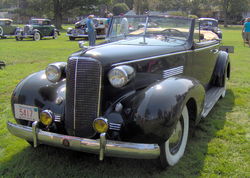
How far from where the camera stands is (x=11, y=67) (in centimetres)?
872

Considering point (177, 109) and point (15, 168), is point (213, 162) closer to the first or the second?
point (177, 109)

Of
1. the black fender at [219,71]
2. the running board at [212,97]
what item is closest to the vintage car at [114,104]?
the running board at [212,97]

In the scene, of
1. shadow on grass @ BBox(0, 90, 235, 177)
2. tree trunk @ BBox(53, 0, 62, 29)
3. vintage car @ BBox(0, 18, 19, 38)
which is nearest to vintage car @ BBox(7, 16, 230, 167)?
shadow on grass @ BBox(0, 90, 235, 177)

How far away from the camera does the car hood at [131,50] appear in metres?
2.85

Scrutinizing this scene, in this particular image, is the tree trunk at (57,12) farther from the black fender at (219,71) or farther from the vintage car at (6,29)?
the black fender at (219,71)

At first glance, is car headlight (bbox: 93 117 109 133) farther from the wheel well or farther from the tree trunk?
the tree trunk

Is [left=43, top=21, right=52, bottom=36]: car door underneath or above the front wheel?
above

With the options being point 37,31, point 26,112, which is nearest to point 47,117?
point 26,112

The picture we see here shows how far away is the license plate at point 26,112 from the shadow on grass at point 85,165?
1.75ft

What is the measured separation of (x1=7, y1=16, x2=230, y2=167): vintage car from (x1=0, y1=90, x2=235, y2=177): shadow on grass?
168mm

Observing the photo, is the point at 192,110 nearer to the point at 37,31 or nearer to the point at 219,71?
the point at 219,71

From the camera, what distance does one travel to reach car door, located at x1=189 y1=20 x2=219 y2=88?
170 inches

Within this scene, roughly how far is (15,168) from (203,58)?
3.53m

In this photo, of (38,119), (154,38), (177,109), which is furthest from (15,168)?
(154,38)
